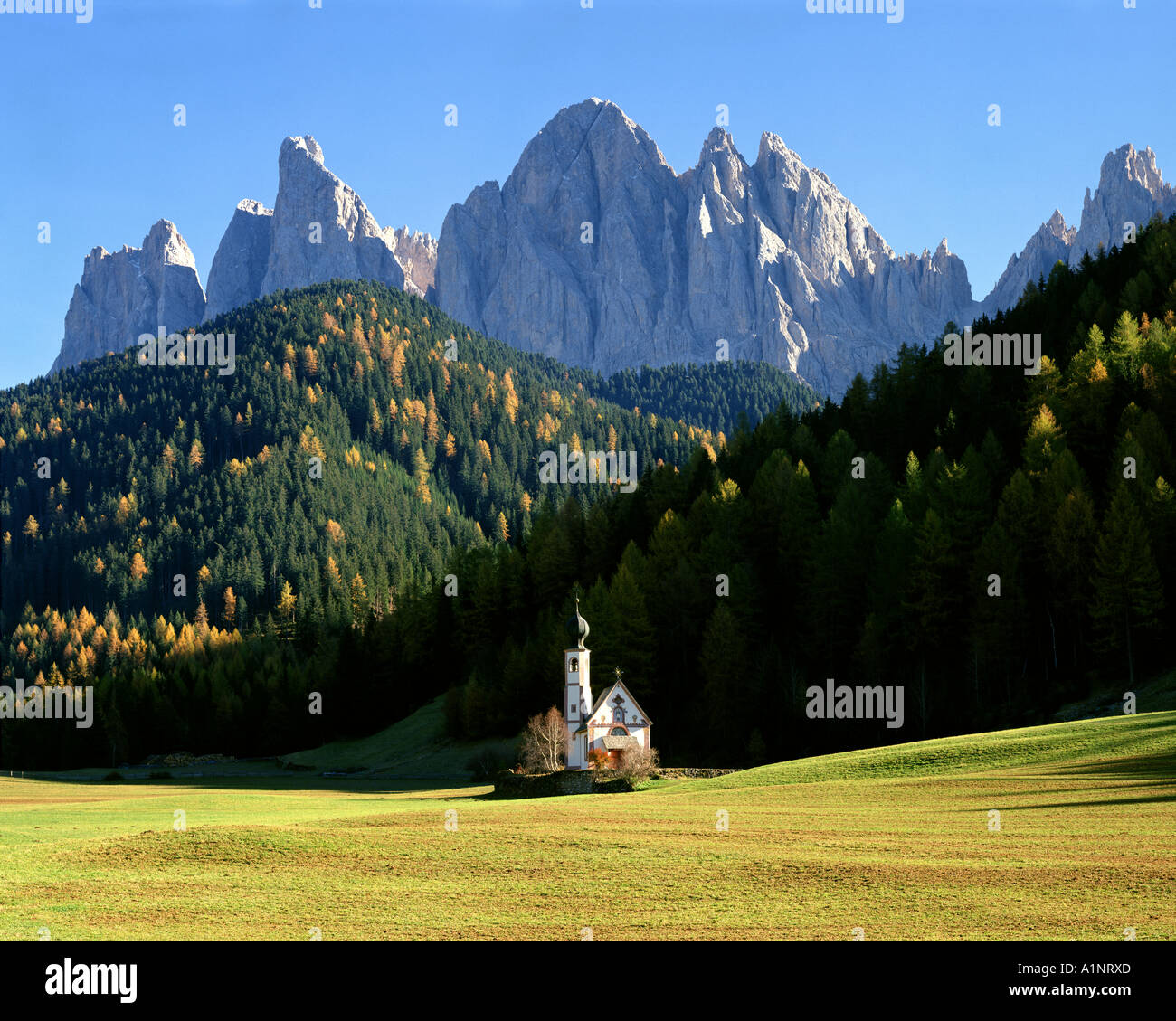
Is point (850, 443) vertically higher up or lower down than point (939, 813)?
higher up

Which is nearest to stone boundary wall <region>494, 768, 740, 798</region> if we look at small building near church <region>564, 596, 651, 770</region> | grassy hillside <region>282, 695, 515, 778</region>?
small building near church <region>564, 596, 651, 770</region>

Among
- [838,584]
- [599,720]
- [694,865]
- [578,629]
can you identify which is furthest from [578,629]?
[694,865]

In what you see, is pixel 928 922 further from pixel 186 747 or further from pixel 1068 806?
pixel 186 747

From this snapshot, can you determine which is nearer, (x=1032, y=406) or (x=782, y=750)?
(x=782, y=750)

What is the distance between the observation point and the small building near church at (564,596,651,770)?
72.0 meters

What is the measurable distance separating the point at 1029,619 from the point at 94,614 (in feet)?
559

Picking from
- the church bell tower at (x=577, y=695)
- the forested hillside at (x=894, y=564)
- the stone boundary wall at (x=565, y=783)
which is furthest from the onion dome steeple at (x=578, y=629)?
the stone boundary wall at (x=565, y=783)

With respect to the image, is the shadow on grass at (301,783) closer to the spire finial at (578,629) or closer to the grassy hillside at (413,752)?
the grassy hillside at (413,752)

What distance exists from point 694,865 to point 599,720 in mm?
44175

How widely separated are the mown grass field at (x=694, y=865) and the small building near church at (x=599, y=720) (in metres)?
23.7

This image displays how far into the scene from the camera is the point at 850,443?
9650 cm

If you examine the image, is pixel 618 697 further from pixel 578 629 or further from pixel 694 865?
pixel 694 865

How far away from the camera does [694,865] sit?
2859 cm
